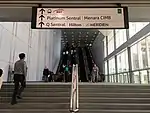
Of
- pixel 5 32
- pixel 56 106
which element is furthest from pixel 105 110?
pixel 5 32

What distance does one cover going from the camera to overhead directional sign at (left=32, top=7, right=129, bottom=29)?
398cm

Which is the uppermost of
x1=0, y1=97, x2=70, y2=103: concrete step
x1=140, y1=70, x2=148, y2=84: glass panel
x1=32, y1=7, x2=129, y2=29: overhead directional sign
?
x1=32, y1=7, x2=129, y2=29: overhead directional sign

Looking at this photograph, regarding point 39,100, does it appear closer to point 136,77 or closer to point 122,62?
point 136,77

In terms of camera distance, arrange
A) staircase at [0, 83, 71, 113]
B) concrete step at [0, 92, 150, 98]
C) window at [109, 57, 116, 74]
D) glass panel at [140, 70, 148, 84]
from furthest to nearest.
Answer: window at [109, 57, 116, 74] → glass panel at [140, 70, 148, 84] → concrete step at [0, 92, 150, 98] → staircase at [0, 83, 71, 113]

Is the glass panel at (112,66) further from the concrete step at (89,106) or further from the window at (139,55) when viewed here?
the concrete step at (89,106)

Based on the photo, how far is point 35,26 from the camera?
3967 mm

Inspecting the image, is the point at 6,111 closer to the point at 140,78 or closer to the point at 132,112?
the point at 132,112

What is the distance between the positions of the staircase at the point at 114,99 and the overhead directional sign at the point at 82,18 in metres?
2.26

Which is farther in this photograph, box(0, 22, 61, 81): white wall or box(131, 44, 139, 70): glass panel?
box(131, 44, 139, 70): glass panel

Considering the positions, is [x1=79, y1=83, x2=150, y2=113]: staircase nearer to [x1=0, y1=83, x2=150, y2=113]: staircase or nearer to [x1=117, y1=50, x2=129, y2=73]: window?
[x1=0, y1=83, x2=150, y2=113]: staircase

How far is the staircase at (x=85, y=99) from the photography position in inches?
204

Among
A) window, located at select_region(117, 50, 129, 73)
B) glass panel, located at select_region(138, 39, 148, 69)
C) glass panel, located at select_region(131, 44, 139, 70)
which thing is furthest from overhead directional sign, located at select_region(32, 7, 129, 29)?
window, located at select_region(117, 50, 129, 73)

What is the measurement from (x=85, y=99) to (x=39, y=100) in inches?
53.3

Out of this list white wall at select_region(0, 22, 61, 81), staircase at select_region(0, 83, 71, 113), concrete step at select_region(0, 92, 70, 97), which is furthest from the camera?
white wall at select_region(0, 22, 61, 81)
